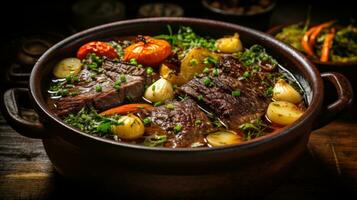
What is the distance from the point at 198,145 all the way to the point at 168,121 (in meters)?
0.21

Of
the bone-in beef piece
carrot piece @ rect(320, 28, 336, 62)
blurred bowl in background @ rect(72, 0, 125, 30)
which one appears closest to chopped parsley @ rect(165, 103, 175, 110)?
the bone-in beef piece

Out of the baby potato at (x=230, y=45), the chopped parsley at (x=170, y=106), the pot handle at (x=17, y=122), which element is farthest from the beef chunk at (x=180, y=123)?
the baby potato at (x=230, y=45)

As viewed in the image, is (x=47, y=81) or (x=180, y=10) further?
(x=180, y=10)

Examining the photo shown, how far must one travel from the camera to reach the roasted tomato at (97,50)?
2.92 meters

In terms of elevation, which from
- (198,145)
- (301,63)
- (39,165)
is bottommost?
(39,165)

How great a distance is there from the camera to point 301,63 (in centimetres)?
280

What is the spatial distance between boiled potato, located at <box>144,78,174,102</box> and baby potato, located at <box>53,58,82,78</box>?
47cm

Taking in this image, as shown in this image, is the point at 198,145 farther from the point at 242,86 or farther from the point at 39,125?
the point at 39,125

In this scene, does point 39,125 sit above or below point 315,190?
above

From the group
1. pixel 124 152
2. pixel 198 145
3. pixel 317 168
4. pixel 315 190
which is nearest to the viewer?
pixel 124 152

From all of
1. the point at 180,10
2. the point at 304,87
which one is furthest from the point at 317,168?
the point at 180,10

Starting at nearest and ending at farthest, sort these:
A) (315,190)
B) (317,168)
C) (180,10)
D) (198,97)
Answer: (198,97), (315,190), (317,168), (180,10)

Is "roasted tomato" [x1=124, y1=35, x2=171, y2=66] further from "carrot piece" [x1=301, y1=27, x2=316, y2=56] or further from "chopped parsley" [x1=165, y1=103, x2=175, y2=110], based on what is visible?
"carrot piece" [x1=301, y1=27, x2=316, y2=56]

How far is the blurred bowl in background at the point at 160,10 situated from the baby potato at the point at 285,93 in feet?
7.19
